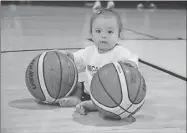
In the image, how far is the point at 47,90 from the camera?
2.14 m

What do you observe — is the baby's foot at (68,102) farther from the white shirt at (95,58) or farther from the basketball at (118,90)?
the basketball at (118,90)

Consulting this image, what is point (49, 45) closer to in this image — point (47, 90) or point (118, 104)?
point (47, 90)

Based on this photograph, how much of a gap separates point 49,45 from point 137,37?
152cm

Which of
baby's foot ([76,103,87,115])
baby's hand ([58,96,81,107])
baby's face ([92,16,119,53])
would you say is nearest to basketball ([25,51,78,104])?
baby's hand ([58,96,81,107])

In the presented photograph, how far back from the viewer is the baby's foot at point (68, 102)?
7.23 feet

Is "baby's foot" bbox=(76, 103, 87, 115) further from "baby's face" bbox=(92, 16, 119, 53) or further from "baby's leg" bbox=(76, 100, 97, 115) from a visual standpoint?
"baby's face" bbox=(92, 16, 119, 53)

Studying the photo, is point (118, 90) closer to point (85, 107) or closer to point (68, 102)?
point (85, 107)

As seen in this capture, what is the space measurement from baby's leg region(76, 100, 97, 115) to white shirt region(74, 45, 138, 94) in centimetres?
13

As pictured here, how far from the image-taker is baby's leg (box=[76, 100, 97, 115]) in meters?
2.10

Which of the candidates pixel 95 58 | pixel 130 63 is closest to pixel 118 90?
pixel 130 63

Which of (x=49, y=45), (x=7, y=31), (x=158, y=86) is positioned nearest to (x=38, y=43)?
(x=49, y=45)

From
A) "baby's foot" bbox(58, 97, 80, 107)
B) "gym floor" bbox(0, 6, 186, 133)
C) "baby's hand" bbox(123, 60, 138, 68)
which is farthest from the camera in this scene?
"baby's foot" bbox(58, 97, 80, 107)

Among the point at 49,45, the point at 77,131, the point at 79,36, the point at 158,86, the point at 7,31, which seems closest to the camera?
the point at 77,131

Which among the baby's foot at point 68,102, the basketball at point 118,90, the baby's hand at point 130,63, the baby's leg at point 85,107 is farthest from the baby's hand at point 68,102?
the baby's hand at point 130,63
